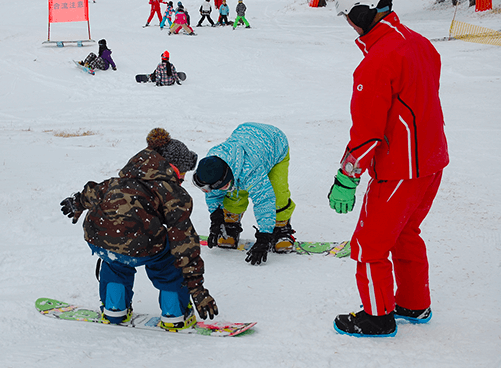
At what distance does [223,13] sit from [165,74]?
1033 centimetres

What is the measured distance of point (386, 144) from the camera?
2191 millimetres

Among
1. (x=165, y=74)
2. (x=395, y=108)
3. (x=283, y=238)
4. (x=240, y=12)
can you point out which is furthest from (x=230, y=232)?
(x=240, y=12)

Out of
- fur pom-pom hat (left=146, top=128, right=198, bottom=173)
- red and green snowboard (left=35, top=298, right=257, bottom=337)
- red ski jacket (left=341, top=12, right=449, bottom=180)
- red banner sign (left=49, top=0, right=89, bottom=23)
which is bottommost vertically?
red and green snowboard (left=35, top=298, right=257, bottom=337)

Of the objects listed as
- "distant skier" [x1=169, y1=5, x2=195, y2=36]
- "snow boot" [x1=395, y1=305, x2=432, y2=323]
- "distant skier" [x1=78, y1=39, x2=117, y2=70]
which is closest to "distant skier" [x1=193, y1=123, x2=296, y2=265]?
"snow boot" [x1=395, y1=305, x2=432, y2=323]

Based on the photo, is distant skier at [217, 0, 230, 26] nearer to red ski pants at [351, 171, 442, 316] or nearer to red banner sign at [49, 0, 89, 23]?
red banner sign at [49, 0, 89, 23]

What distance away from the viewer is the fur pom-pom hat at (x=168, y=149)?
2479mm

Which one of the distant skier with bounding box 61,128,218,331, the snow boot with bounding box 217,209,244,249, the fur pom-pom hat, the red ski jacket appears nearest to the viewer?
the red ski jacket

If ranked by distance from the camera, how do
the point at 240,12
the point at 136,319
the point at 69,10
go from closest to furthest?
1. the point at 136,319
2. the point at 69,10
3. the point at 240,12

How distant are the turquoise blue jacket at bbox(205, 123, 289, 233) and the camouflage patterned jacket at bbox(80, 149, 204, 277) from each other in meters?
1.02

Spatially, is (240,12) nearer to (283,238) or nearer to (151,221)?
(283,238)

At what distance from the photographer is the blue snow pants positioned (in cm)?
253

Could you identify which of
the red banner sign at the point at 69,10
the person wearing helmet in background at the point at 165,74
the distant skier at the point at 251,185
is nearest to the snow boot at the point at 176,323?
the distant skier at the point at 251,185

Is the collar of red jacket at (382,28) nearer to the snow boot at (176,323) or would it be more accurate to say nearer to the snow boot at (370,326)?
the snow boot at (370,326)

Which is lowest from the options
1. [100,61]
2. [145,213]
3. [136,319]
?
[136,319]
